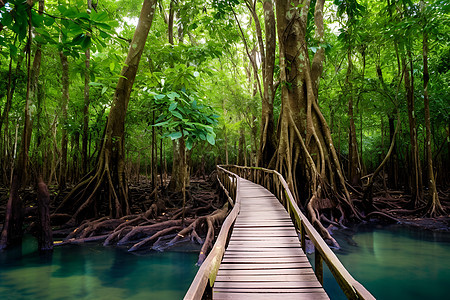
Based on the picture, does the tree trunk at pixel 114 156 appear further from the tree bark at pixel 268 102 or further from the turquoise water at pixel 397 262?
the turquoise water at pixel 397 262

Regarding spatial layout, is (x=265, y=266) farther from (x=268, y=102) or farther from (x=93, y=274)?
(x=268, y=102)

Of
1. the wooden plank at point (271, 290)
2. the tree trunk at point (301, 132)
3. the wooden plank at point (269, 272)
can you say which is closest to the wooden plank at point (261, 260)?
the wooden plank at point (269, 272)

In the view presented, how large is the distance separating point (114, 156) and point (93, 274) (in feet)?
12.0

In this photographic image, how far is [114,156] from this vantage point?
8.34 m

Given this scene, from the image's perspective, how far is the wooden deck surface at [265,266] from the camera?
2.88 metres

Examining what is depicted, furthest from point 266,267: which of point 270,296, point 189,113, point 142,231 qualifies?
point 142,231

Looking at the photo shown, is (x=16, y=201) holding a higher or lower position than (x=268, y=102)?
lower

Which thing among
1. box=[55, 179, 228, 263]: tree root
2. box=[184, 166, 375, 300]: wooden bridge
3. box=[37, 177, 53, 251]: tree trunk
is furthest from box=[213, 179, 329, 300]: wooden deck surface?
box=[37, 177, 53, 251]: tree trunk

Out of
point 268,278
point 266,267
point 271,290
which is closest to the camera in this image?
point 271,290

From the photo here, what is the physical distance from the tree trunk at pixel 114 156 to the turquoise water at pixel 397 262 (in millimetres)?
5771

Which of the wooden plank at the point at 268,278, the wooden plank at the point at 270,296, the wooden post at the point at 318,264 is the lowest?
the wooden plank at the point at 270,296

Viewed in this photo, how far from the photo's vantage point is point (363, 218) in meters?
9.32

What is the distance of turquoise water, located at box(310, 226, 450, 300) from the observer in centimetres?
519

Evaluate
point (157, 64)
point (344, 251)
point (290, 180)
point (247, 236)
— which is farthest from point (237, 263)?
point (157, 64)
